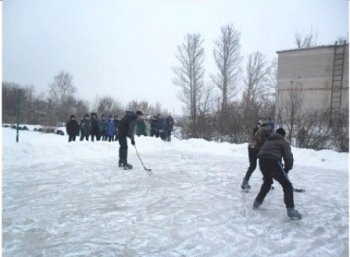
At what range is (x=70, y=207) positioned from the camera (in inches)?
210

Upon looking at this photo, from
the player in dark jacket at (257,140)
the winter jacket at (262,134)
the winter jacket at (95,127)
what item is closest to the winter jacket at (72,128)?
the winter jacket at (95,127)

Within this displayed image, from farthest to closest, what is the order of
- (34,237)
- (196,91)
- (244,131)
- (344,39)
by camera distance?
(196,91)
(344,39)
(244,131)
(34,237)

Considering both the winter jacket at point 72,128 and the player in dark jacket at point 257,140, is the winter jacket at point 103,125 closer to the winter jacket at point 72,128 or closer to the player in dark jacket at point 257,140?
the winter jacket at point 72,128

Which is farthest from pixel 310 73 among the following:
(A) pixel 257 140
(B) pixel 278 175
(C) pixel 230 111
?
(B) pixel 278 175

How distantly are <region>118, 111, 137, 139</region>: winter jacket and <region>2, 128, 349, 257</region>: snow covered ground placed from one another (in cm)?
97

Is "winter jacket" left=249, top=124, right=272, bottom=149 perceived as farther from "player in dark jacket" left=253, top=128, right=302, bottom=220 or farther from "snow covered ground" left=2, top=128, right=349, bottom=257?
"snow covered ground" left=2, top=128, right=349, bottom=257

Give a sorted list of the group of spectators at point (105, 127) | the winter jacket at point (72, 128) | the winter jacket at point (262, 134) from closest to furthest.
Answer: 1. the winter jacket at point (262, 134)
2. the winter jacket at point (72, 128)
3. the group of spectators at point (105, 127)

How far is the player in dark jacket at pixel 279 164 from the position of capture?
498 centimetres

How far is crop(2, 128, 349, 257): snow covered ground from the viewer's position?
3844 mm

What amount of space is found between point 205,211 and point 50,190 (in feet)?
9.90

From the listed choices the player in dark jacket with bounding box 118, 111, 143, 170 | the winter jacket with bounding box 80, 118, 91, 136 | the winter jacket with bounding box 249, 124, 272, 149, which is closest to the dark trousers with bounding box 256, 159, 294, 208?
the winter jacket with bounding box 249, 124, 272, 149

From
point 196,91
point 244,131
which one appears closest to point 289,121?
point 244,131

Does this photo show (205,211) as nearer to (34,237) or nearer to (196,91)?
(34,237)

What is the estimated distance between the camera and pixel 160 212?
5148 millimetres
